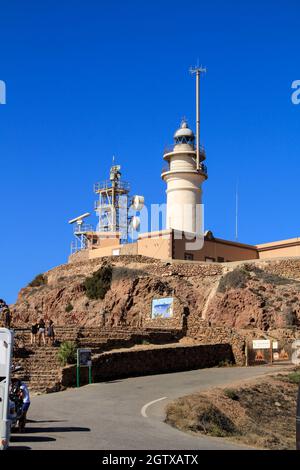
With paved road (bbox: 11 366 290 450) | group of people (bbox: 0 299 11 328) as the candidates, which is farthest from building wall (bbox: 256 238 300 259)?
paved road (bbox: 11 366 290 450)

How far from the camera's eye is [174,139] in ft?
203

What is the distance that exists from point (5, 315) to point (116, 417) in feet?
46.3

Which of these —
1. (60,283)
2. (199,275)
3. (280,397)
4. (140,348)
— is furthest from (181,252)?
(280,397)

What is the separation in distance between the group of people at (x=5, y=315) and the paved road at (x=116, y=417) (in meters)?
6.71

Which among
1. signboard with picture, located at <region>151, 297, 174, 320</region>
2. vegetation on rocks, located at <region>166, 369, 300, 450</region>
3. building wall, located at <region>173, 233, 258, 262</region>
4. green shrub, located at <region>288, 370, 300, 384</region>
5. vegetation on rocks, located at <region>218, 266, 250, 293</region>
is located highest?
building wall, located at <region>173, 233, 258, 262</region>

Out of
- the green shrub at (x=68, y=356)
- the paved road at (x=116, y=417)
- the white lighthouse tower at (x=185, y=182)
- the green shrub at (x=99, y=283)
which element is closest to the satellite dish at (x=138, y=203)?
the white lighthouse tower at (x=185, y=182)

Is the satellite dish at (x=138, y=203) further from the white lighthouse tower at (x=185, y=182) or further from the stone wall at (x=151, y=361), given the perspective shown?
the stone wall at (x=151, y=361)

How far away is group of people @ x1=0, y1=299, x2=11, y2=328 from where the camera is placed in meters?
30.3

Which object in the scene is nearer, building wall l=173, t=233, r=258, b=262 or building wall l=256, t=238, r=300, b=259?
building wall l=173, t=233, r=258, b=262

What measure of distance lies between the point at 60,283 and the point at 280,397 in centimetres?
3141

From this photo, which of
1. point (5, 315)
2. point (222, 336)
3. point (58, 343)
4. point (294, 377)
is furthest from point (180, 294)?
point (294, 377)

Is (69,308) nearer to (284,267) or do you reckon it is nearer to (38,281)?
(38,281)

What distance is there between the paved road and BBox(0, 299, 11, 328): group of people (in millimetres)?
6714

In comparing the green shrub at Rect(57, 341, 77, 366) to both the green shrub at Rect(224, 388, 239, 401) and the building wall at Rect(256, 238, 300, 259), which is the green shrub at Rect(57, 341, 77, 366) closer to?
the green shrub at Rect(224, 388, 239, 401)
